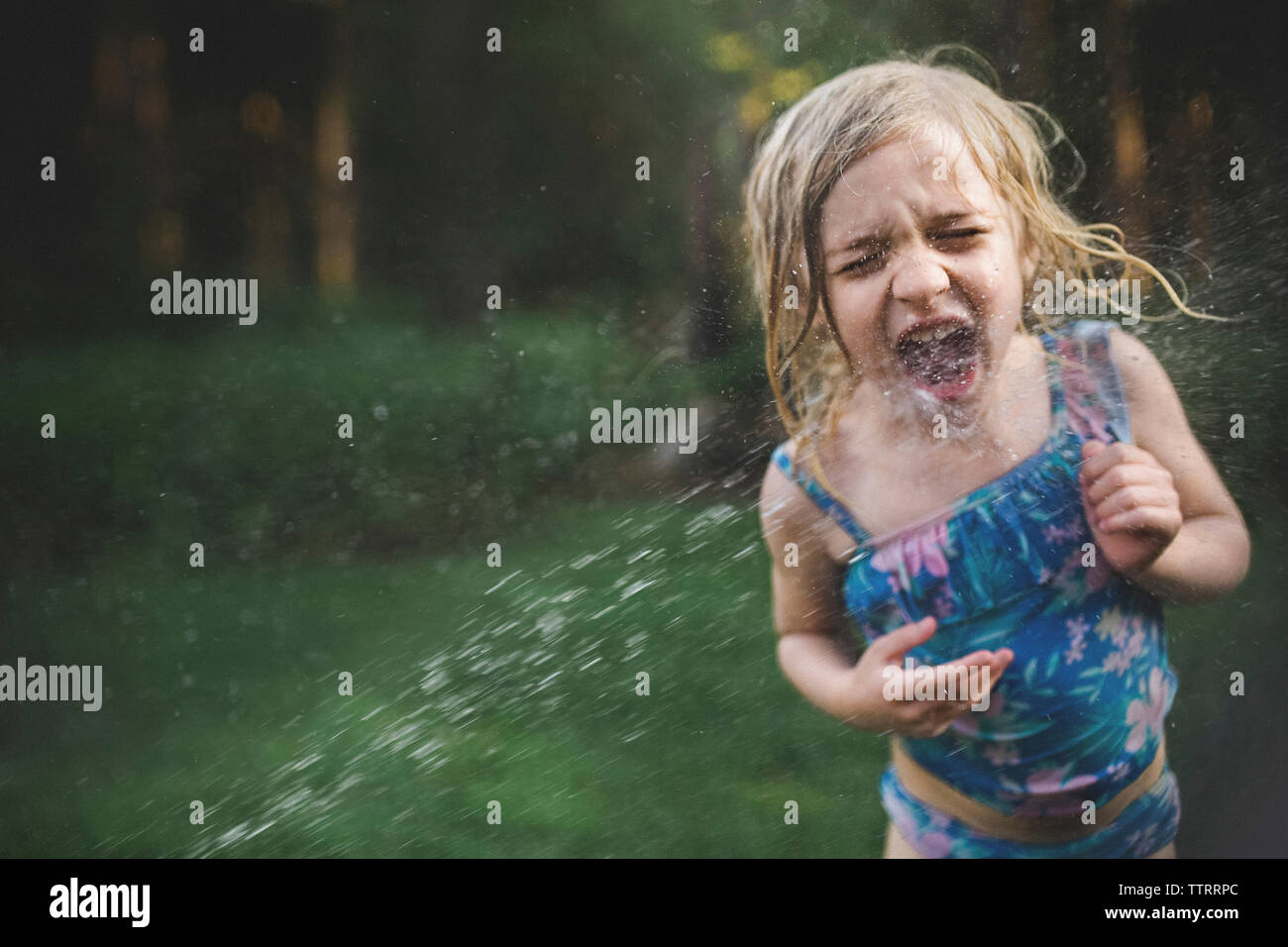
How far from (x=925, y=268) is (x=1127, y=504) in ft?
1.67

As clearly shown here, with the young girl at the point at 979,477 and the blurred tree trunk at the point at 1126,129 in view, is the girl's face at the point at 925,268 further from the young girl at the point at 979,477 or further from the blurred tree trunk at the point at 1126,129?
the blurred tree trunk at the point at 1126,129

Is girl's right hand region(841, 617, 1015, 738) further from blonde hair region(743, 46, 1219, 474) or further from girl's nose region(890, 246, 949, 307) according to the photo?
girl's nose region(890, 246, 949, 307)

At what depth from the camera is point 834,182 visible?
2.00 metres

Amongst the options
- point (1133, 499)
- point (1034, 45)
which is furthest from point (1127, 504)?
point (1034, 45)

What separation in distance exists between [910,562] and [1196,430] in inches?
22.5

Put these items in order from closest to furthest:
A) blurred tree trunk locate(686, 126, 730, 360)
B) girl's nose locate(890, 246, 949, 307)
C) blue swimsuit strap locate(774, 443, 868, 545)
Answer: girl's nose locate(890, 246, 949, 307) → blue swimsuit strap locate(774, 443, 868, 545) → blurred tree trunk locate(686, 126, 730, 360)

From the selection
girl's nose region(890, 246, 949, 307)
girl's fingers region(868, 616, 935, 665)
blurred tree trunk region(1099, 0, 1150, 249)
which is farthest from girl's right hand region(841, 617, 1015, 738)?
blurred tree trunk region(1099, 0, 1150, 249)

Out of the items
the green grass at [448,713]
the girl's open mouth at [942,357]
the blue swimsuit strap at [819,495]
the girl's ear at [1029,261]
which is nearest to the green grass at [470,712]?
the green grass at [448,713]

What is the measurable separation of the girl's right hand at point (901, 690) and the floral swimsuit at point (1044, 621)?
0.06 ft

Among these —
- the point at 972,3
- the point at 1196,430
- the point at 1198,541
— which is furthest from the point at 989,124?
the point at 1198,541

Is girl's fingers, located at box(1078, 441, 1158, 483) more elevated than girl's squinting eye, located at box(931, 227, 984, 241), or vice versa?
girl's squinting eye, located at box(931, 227, 984, 241)

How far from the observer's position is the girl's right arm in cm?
200

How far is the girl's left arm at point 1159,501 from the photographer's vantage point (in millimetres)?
1944

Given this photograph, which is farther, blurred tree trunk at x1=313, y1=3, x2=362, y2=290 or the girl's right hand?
blurred tree trunk at x1=313, y1=3, x2=362, y2=290
